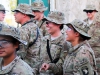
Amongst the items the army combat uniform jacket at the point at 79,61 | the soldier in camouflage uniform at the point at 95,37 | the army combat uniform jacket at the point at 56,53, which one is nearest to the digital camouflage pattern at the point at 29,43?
the army combat uniform jacket at the point at 56,53

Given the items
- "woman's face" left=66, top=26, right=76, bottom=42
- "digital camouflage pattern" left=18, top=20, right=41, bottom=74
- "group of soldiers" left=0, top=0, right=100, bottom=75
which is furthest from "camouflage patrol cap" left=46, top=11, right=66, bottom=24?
"digital camouflage pattern" left=18, top=20, right=41, bottom=74

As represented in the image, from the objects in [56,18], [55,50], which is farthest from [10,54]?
[56,18]

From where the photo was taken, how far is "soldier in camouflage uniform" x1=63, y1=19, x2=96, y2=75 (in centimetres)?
427

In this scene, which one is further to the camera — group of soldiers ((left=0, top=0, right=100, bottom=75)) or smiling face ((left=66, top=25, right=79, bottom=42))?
smiling face ((left=66, top=25, right=79, bottom=42))

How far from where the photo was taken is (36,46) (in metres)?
6.05

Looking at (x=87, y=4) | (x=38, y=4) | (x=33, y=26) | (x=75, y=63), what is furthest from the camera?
(x=87, y=4)

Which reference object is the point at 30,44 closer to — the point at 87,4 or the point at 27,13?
the point at 27,13

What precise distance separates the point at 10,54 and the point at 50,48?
1.84m

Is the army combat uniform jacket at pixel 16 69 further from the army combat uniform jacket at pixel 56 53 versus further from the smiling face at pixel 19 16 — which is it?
the smiling face at pixel 19 16

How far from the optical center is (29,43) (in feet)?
19.4

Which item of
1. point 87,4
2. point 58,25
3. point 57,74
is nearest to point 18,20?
point 58,25

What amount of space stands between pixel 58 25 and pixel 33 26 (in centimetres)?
86

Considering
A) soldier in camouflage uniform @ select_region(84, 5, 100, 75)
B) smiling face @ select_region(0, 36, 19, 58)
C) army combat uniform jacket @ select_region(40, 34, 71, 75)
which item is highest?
smiling face @ select_region(0, 36, 19, 58)

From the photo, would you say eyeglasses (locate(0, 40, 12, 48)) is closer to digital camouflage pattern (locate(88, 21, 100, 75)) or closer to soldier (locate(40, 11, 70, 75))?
soldier (locate(40, 11, 70, 75))
